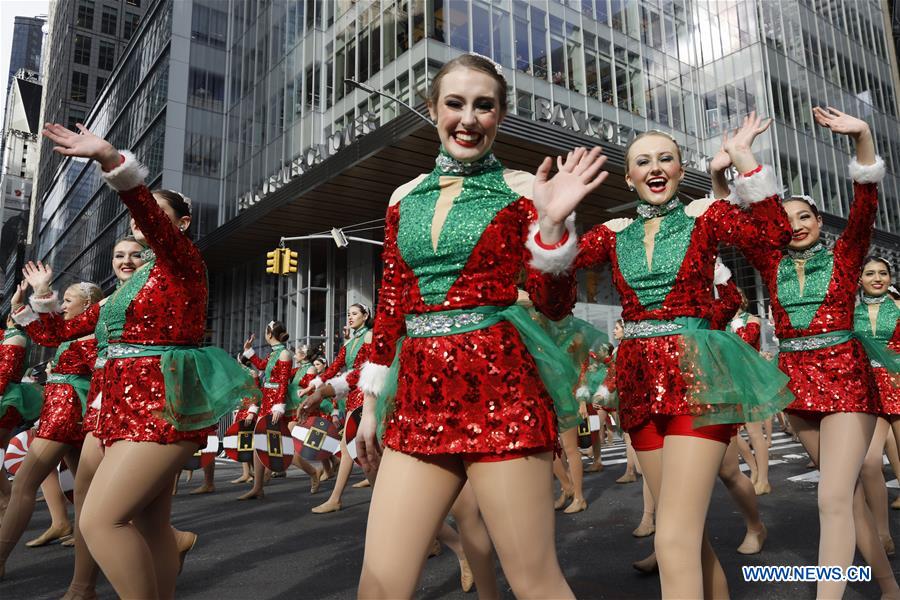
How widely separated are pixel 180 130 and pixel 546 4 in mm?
20788

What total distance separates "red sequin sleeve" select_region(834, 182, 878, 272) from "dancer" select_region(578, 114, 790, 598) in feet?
2.69

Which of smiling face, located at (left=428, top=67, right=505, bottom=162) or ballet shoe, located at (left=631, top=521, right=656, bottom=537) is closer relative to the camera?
smiling face, located at (left=428, top=67, right=505, bottom=162)

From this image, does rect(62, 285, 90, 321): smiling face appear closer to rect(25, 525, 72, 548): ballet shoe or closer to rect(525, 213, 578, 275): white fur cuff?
rect(25, 525, 72, 548): ballet shoe

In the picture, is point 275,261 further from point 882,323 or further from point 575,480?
point 882,323

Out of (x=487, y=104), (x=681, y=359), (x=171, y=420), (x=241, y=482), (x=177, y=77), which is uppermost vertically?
(x=177, y=77)

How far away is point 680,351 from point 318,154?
2208 cm

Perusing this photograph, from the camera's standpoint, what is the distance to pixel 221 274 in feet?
115

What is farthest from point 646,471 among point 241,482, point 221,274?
point 221,274

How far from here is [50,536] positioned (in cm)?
609

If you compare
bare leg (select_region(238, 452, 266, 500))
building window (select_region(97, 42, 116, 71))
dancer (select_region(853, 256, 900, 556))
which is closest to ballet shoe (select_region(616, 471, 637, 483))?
dancer (select_region(853, 256, 900, 556))

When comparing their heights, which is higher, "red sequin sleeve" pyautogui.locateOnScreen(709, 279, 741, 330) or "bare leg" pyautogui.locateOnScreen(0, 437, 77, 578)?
"red sequin sleeve" pyautogui.locateOnScreen(709, 279, 741, 330)

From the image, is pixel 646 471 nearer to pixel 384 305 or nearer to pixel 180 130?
pixel 384 305

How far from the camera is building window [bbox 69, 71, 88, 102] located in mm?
82312

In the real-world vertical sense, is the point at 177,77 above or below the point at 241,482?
above
